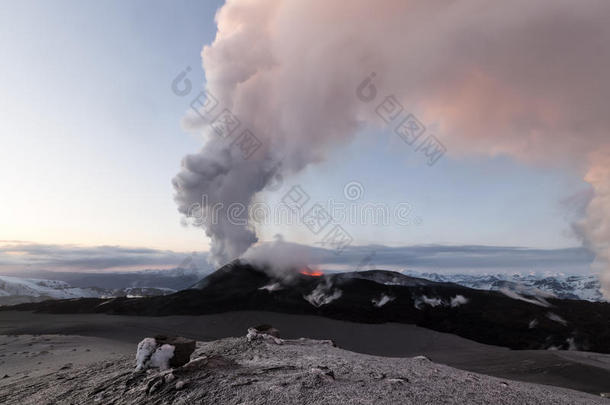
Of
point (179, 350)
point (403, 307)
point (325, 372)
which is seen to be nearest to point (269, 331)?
point (179, 350)

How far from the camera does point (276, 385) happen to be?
330 inches

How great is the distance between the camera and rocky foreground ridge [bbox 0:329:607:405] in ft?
26.0

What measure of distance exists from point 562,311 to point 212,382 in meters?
47.3

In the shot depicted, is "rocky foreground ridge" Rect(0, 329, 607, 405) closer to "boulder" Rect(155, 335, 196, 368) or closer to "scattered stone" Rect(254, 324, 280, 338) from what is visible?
"boulder" Rect(155, 335, 196, 368)

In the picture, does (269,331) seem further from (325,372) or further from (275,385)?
(275,385)

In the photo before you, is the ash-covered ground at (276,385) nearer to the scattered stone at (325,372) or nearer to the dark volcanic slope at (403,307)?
the scattered stone at (325,372)

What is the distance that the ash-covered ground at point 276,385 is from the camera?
793cm

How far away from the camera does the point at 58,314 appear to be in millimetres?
49125

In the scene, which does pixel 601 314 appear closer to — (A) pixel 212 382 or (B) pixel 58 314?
(A) pixel 212 382

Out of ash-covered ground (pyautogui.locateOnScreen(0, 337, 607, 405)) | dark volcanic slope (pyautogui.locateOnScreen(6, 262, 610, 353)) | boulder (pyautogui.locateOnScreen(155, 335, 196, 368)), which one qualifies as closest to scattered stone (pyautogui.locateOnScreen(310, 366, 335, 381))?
ash-covered ground (pyautogui.locateOnScreen(0, 337, 607, 405))

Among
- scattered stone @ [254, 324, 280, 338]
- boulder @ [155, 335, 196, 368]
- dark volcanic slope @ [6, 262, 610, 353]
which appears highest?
boulder @ [155, 335, 196, 368]

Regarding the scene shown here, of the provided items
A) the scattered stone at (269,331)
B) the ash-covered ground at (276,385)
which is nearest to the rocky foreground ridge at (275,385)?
the ash-covered ground at (276,385)

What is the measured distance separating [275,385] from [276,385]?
0.03 metres

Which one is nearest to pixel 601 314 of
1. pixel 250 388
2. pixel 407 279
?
pixel 407 279
